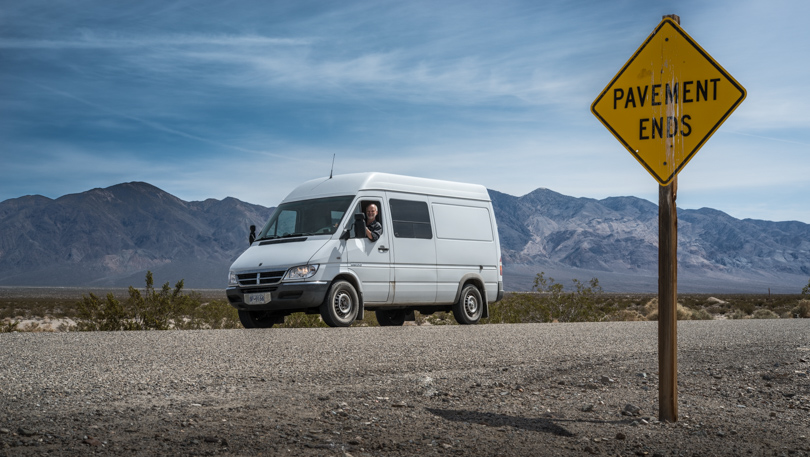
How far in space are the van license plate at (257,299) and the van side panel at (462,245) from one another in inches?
128

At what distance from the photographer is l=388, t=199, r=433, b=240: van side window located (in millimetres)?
13602

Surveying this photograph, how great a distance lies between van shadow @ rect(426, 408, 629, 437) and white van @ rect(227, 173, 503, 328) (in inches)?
267

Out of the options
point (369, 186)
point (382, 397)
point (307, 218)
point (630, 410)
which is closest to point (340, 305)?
point (307, 218)

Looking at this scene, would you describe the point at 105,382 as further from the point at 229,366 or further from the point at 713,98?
the point at 713,98

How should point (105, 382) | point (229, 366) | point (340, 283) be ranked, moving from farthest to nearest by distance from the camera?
point (340, 283)
point (229, 366)
point (105, 382)

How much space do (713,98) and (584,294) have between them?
18.9 meters

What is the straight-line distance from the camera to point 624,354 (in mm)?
9094

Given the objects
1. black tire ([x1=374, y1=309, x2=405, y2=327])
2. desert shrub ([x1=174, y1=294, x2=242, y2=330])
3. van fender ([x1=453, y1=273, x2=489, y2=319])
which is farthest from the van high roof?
desert shrub ([x1=174, y1=294, x2=242, y2=330])

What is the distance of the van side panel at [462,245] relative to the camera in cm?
1434

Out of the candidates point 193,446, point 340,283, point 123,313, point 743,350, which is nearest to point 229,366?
point 193,446

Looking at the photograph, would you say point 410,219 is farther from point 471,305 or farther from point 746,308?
point 746,308

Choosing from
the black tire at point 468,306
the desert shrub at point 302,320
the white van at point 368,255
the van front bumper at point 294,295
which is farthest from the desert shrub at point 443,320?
the van front bumper at point 294,295

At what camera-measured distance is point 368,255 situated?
13.0 m

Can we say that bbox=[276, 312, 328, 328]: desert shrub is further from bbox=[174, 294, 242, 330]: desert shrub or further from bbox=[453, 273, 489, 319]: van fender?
bbox=[453, 273, 489, 319]: van fender
